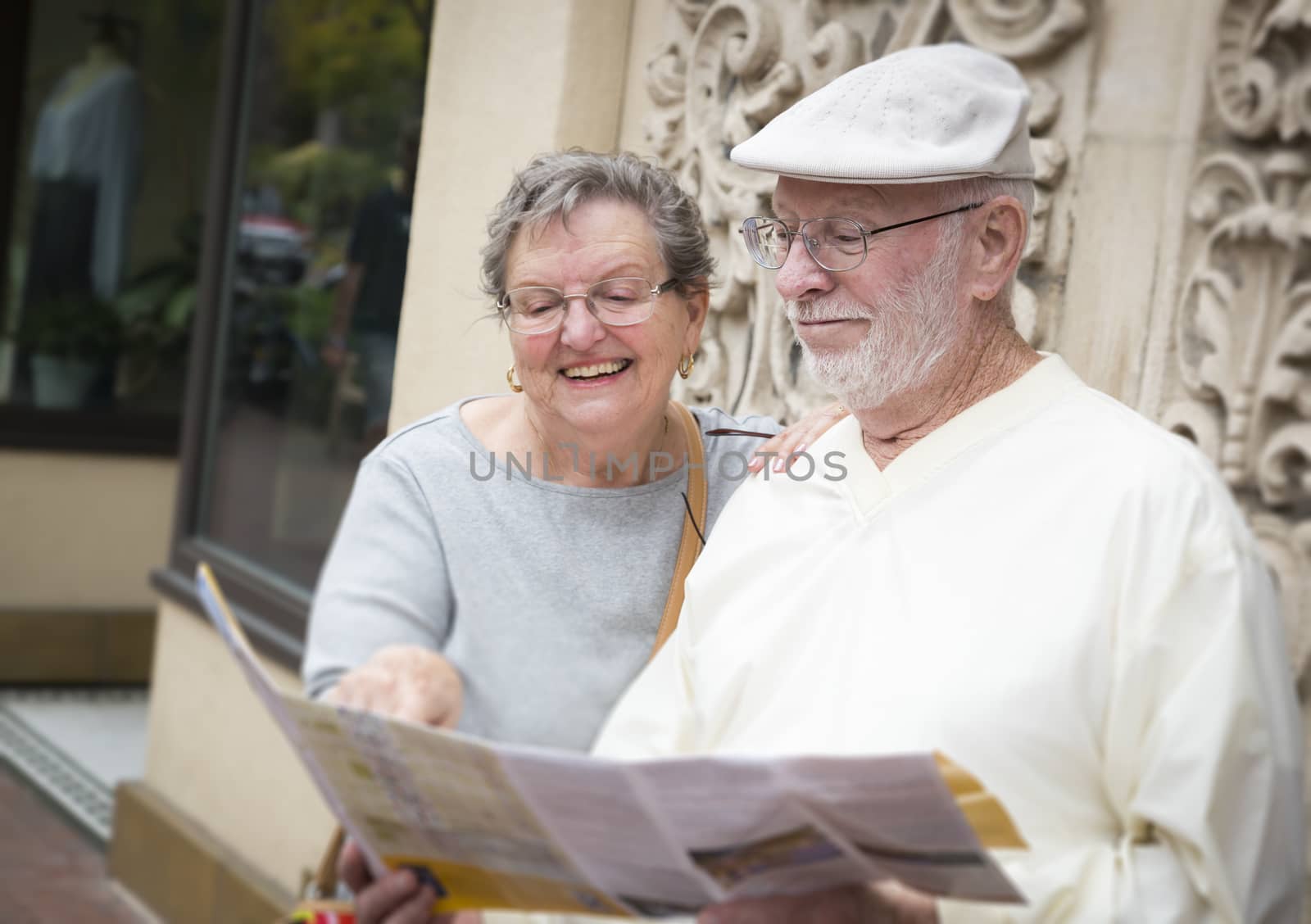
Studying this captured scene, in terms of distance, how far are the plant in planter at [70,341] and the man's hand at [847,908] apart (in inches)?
251

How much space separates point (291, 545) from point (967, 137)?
3.70 meters

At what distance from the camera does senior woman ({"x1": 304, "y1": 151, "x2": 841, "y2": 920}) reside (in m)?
1.56

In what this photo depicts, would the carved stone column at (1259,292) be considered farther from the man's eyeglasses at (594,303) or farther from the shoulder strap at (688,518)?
the man's eyeglasses at (594,303)

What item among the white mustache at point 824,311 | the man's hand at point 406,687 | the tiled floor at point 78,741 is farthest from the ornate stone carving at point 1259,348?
the tiled floor at point 78,741

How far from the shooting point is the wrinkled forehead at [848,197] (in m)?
1.71

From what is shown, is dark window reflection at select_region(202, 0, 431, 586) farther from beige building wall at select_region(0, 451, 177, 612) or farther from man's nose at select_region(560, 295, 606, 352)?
man's nose at select_region(560, 295, 606, 352)

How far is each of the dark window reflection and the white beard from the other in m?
3.04

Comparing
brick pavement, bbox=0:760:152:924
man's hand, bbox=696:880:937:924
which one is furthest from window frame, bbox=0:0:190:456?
man's hand, bbox=696:880:937:924

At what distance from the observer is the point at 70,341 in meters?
7.28

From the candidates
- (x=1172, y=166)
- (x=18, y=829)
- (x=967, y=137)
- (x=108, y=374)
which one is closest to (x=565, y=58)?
(x=1172, y=166)

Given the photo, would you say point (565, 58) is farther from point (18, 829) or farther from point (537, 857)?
A: point (18, 829)

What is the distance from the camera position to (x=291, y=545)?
4.95 meters

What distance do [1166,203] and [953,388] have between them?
0.70 metres

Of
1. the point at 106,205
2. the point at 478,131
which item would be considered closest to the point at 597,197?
the point at 478,131
